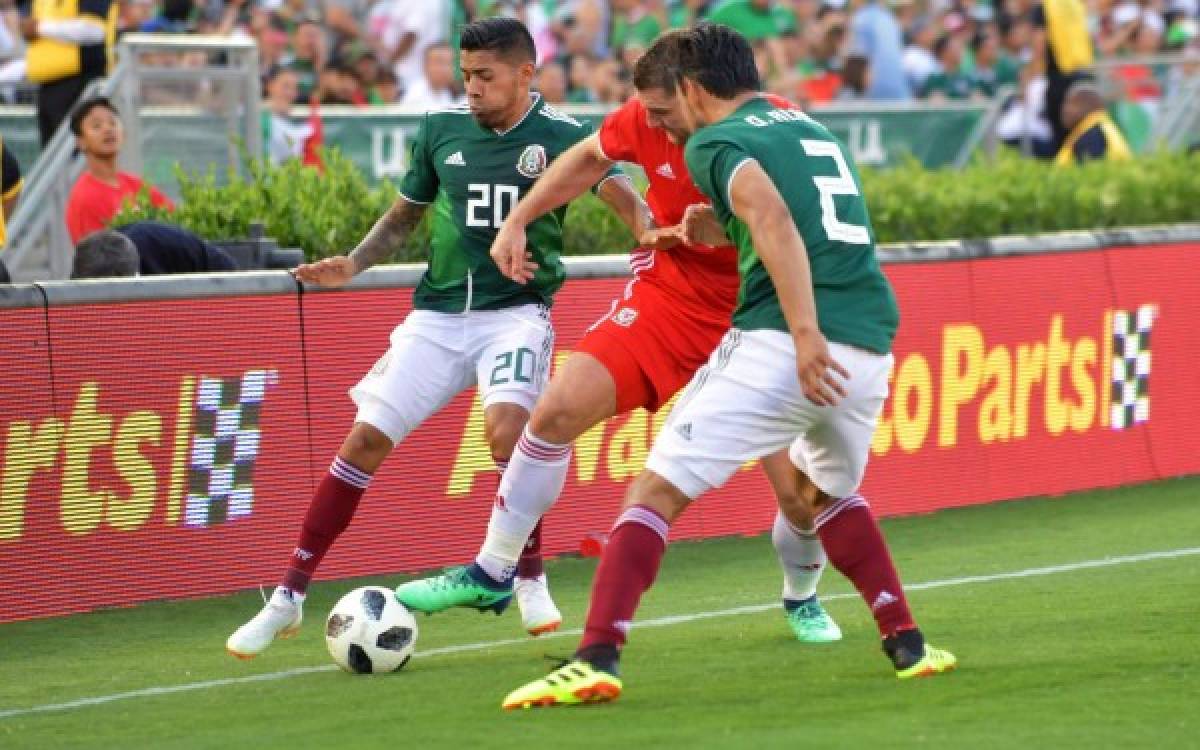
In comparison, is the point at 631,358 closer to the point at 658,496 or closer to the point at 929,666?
the point at 658,496

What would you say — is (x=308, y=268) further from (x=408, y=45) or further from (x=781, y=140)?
(x=408, y=45)

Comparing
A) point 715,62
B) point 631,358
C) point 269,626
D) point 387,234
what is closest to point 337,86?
point 387,234

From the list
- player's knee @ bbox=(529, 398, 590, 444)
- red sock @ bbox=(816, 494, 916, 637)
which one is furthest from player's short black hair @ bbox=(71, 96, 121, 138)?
red sock @ bbox=(816, 494, 916, 637)

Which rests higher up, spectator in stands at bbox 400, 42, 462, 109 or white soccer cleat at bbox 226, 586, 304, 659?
spectator in stands at bbox 400, 42, 462, 109

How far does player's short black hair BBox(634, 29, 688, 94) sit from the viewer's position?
7688 mm

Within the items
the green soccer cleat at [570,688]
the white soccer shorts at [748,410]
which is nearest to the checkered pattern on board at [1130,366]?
the white soccer shorts at [748,410]

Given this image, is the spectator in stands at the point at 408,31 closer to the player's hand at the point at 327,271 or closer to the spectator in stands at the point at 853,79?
the spectator in stands at the point at 853,79

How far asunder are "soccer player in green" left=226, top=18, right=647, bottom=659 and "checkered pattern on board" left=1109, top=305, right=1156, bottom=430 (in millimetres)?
5839

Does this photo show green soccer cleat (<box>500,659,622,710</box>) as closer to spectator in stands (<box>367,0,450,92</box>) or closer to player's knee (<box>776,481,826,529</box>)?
player's knee (<box>776,481,826,529</box>)

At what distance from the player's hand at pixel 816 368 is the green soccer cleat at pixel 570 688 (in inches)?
41.2

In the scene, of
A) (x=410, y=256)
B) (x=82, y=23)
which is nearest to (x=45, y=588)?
(x=410, y=256)

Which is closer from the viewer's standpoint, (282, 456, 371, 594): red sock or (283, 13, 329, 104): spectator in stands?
(282, 456, 371, 594): red sock

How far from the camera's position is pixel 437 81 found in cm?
1942

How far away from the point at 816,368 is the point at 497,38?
8.19ft
